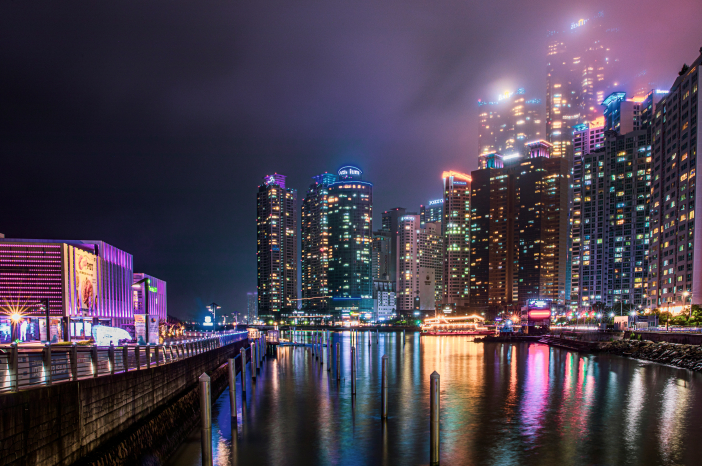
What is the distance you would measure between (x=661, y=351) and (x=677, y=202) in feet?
220

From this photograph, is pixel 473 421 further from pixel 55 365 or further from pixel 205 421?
pixel 55 365

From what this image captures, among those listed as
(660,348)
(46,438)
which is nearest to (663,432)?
(46,438)

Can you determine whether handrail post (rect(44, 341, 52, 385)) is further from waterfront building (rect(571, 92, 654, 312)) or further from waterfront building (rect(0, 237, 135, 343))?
waterfront building (rect(571, 92, 654, 312))

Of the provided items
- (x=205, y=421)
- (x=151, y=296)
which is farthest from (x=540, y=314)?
(x=205, y=421)

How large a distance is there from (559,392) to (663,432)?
15.4m

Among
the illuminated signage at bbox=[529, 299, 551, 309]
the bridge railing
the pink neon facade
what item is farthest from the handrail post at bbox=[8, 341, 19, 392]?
the illuminated signage at bbox=[529, 299, 551, 309]

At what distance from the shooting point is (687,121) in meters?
118

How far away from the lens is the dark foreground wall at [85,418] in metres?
11.7

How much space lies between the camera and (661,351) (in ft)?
233

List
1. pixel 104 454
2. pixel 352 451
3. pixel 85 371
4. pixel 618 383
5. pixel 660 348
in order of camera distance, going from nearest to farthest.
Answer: pixel 104 454
pixel 85 371
pixel 352 451
pixel 618 383
pixel 660 348

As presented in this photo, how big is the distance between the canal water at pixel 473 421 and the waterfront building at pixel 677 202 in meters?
67.2

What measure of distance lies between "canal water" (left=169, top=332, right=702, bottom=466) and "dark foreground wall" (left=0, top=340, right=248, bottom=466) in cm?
334

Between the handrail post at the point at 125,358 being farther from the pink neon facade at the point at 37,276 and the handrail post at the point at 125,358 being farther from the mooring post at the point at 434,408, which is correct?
the pink neon facade at the point at 37,276

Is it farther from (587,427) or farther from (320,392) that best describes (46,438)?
(320,392)
